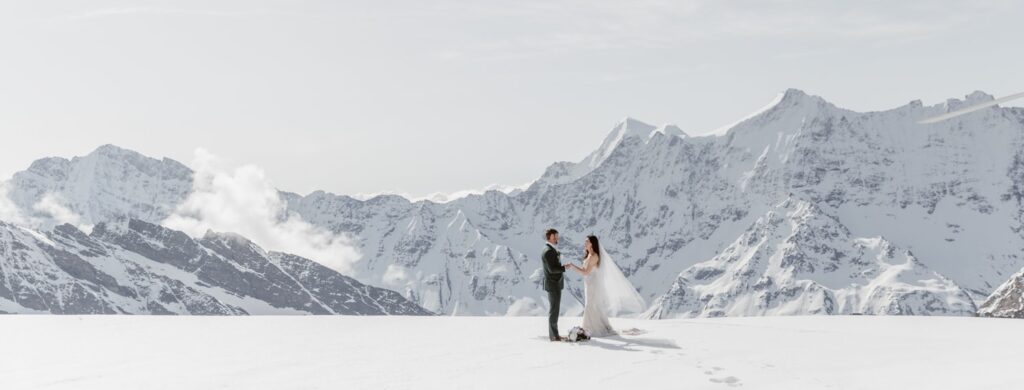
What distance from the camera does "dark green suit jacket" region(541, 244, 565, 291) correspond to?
21547 millimetres

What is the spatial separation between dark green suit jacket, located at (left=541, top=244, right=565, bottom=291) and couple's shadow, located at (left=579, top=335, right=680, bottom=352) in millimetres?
1405

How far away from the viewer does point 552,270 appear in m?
21.5

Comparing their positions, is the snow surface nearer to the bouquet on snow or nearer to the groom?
the bouquet on snow

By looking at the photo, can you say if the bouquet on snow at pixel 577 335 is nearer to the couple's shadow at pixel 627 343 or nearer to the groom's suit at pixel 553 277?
the couple's shadow at pixel 627 343

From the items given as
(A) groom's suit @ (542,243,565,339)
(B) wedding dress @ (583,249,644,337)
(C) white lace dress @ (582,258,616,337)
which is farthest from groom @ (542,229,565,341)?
(C) white lace dress @ (582,258,616,337)

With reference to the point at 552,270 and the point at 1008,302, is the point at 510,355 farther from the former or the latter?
the point at 1008,302

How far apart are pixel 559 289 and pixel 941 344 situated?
8.38 meters

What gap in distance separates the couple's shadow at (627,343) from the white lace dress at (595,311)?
0.74 ft

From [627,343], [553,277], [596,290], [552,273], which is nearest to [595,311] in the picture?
[596,290]

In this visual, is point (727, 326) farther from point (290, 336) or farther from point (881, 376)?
point (290, 336)

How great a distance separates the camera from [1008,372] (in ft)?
55.3

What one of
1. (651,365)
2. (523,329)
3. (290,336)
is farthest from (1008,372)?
(290,336)

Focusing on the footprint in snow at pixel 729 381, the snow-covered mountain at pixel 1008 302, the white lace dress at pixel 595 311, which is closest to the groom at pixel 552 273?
the white lace dress at pixel 595 311

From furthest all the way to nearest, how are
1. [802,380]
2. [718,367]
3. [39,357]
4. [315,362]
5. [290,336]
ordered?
[290,336]
[39,357]
[315,362]
[718,367]
[802,380]
